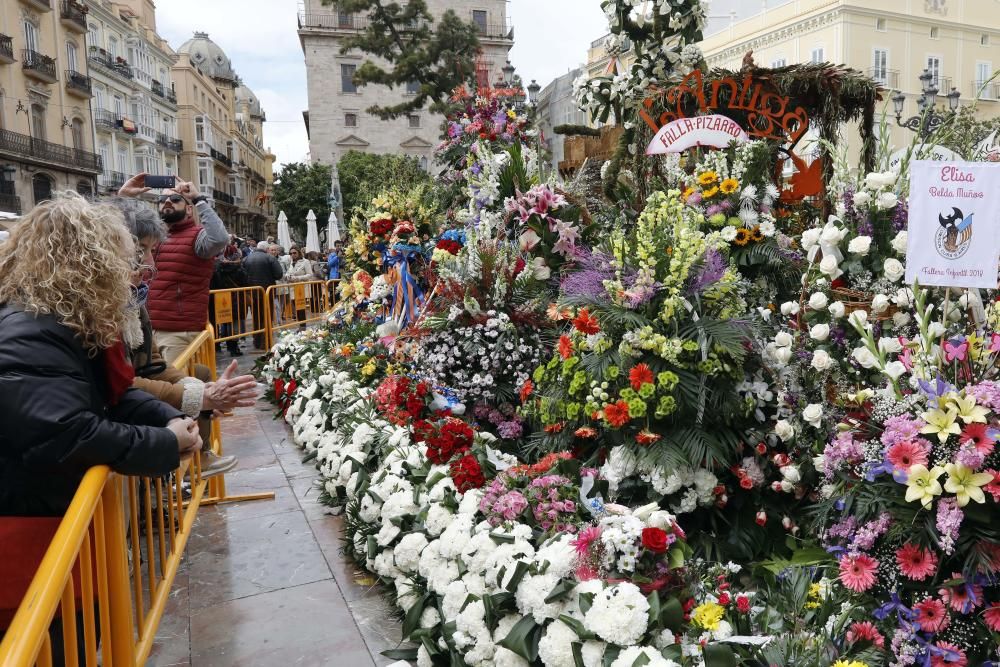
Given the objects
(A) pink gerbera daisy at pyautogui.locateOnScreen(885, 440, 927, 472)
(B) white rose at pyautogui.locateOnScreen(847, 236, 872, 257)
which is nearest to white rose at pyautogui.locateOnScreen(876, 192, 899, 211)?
(B) white rose at pyautogui.locateOnScreen(847, 236, 872, 257)

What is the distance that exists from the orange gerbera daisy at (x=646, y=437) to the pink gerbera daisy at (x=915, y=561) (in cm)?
108

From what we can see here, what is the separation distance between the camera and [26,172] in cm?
2916

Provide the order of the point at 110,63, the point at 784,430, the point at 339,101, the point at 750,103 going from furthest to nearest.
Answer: the point at 339,101
the point at 110,63
the point at 750,103
the point at 784,430

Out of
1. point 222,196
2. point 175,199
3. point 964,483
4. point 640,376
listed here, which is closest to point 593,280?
point 640,376

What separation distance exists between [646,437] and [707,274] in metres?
0.82

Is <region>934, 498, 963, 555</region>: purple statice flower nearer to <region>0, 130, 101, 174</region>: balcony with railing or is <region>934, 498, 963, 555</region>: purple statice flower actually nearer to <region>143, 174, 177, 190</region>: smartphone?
<region>143, 174, 177, 190</region>: smartphone

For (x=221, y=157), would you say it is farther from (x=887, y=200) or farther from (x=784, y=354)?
(x=887, y=200)

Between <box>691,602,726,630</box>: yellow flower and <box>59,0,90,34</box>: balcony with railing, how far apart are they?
1525 inches

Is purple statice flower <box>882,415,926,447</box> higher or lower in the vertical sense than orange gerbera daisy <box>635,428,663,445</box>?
higher

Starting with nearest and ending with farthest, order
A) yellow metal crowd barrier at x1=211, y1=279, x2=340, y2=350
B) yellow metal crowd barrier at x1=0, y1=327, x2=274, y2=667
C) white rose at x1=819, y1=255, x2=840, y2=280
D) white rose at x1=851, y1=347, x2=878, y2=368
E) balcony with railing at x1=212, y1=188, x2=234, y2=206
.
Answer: yellow metal crowd barrier at x1=0, y1=327, x2=274, y2=667
white rose at x1=851, y1=347, x2=878, y2=368
white rose at x1=819, y1=255, x2=840, y2=280
yellow metal crowd barrier at x1=211, y1=279, x2=340, y2=350
balcony with railing at x1=212, y1=188, x2=234, y2=206

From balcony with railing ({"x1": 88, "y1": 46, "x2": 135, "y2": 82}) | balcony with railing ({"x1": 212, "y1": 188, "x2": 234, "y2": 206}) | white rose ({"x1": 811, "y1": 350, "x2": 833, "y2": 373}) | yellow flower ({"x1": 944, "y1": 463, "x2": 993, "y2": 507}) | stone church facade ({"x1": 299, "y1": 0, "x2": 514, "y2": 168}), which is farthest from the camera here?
balcony with railing ({"x1": 212, "y1": 188, "x2": 234, "y2": 206})

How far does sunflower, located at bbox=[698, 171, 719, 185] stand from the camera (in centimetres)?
432

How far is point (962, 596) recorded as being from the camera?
6.77 ft

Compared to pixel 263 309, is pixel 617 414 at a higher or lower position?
lower
